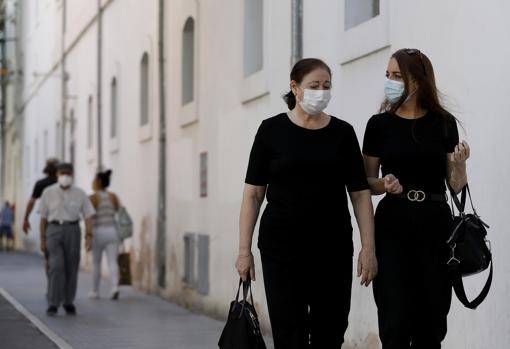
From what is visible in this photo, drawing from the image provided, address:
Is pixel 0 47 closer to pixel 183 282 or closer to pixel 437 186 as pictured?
pixel 183 282

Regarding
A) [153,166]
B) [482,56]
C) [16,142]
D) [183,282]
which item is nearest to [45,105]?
[16,142]

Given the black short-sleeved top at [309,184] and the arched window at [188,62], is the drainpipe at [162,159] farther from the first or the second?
the black short-sleeved top at [309,184]

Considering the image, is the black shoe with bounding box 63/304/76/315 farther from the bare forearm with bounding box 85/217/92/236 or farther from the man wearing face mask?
the bare forearm with bounding box 85/217/92/236

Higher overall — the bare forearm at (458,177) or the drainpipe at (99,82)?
the drainpipe at (99,82)

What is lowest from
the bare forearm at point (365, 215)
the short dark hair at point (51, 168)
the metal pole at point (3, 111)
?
the bare forearm at point (365, 215)

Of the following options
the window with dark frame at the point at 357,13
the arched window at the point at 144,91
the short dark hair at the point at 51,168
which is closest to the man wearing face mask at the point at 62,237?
the short dark hair at the point at 51,168

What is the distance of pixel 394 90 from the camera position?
6449mm

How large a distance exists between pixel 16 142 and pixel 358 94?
127 feet

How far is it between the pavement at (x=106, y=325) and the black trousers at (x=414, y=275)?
5.34 metres

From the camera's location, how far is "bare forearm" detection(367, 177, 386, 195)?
21.4 ft

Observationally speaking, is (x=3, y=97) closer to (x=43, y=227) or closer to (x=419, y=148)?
(x=43, y=227)

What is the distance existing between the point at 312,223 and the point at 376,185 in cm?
39

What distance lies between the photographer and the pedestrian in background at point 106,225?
1789 cm

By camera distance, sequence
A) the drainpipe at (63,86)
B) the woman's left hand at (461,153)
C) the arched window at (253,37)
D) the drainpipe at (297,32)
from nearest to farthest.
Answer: the woman's left hand at (461,153) → the drainpipe at (297,32) → the arched window at (253,37) → the drainpipe at (63,86)
